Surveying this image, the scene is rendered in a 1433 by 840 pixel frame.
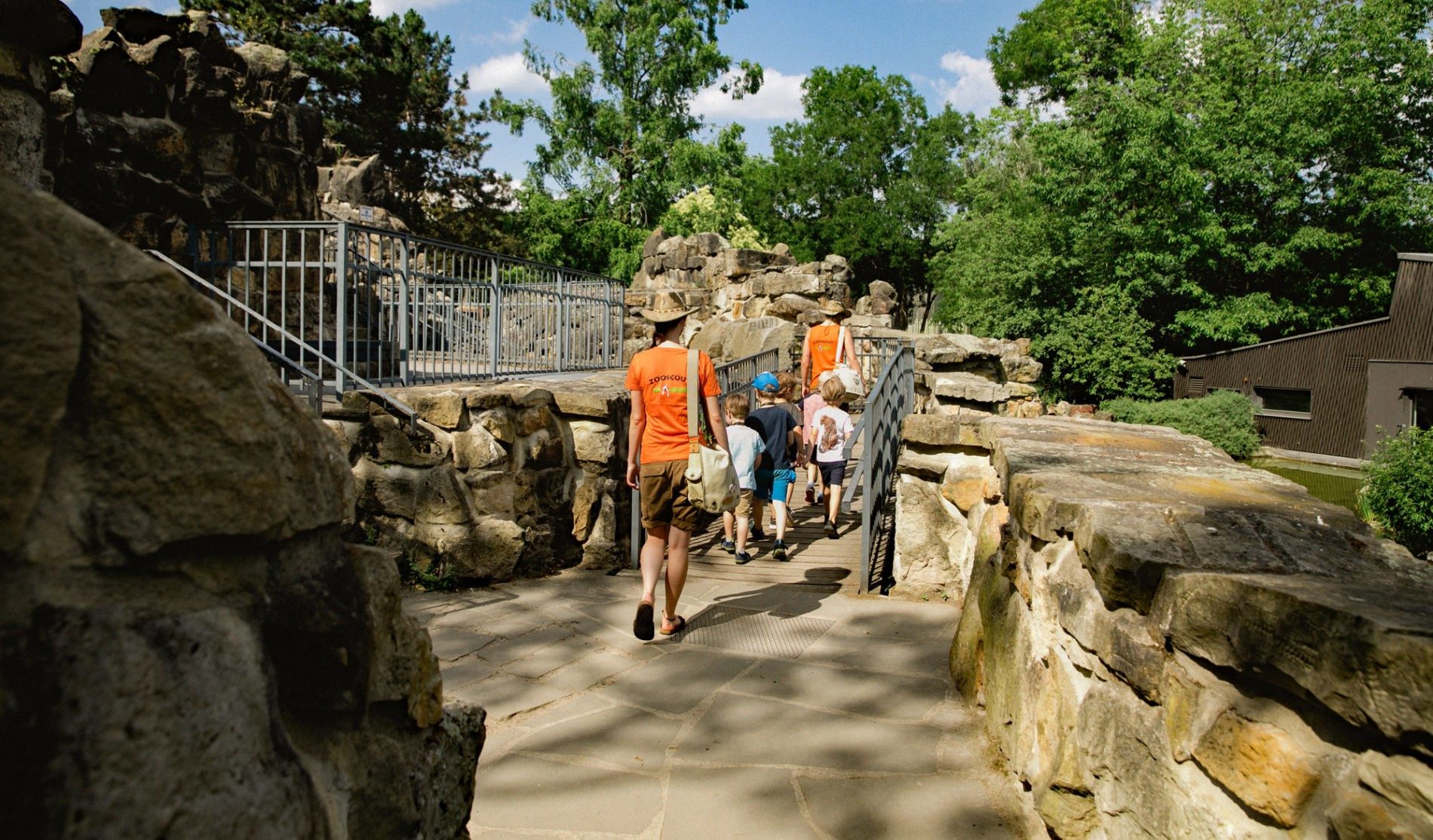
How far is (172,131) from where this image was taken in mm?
6238

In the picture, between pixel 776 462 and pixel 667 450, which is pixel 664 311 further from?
pixel 776 462

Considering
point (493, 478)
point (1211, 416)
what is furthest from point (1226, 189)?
point (493, 478)

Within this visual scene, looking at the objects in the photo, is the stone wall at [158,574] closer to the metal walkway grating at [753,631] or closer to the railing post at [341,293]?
the metal walkway grating at [753,631]

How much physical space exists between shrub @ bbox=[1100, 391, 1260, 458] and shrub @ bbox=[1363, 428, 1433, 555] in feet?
20.4

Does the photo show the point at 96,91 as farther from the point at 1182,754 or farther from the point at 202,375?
the point at 1182,754

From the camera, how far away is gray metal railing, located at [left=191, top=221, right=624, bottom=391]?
5.98 meters

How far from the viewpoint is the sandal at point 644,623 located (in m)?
4.57

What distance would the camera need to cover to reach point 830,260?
19.7 meters

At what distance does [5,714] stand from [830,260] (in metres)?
19.5

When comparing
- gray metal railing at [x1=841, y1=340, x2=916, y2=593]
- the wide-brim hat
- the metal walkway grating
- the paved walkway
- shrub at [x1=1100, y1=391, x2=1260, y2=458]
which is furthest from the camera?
shrub at [x1=1100, y1=391, x2=1260, y2=458]

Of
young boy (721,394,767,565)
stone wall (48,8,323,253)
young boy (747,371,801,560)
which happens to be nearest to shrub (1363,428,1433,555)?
young boy (747,371,801,560)

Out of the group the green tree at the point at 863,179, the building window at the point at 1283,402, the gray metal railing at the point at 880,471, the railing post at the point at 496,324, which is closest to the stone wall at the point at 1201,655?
the gray metal railing at the point at 880,471

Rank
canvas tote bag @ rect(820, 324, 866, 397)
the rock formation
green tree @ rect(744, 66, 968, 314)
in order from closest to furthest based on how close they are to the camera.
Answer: the rock formation, canvas tote bag @ rect(820, 324, 866, 397), green tree @ rect(744, 66, 968, 314)

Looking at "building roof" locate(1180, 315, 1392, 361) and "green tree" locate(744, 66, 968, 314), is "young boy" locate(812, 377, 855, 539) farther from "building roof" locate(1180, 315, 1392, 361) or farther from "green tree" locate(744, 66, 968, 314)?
"green tree" locate(744, 66, 968, 314)
